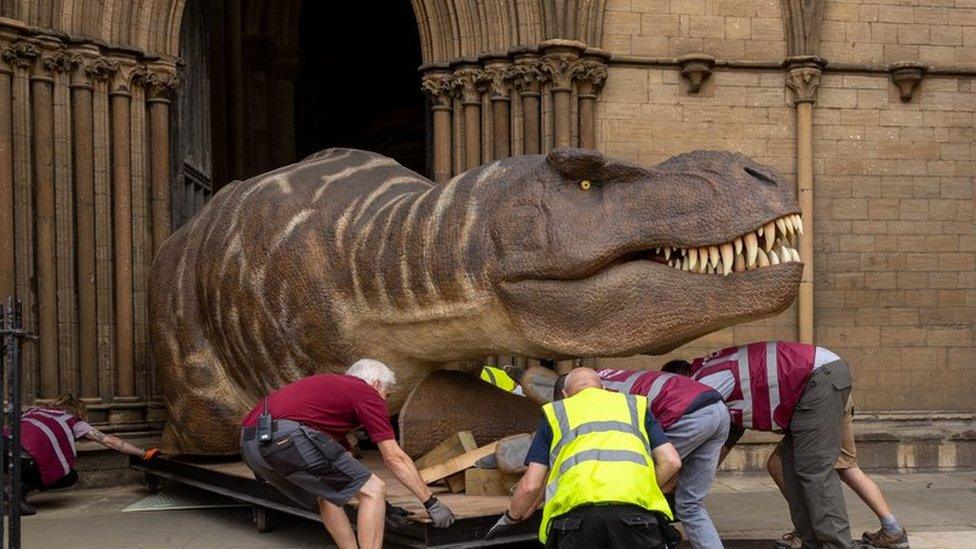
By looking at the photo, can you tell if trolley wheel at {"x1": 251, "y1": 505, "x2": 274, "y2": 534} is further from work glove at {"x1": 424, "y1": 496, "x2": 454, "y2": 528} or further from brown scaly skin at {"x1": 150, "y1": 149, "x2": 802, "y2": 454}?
work glove at {"x1": 424, "y1": 496, "x2": 454, "y2": 528}

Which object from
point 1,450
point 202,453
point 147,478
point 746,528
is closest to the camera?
point 1,450

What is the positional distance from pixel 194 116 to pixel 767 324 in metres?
5.99

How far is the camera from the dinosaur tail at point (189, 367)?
275 inches

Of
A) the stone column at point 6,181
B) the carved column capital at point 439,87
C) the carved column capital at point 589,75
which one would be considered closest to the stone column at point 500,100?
the carved column capital at point 439,87

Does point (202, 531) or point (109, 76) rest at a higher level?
point (109, 76)

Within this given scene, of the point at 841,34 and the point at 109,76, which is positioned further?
the point at 841,34

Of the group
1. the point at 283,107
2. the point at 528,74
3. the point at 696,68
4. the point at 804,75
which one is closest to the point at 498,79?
the point at 528,74

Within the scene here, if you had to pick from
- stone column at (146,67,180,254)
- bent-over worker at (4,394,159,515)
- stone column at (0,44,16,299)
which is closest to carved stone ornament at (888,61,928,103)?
stone column at (146,67,180,254)

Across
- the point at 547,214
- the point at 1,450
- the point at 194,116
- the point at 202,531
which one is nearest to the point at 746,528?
the point at 547,214

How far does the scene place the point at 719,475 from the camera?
9.48m

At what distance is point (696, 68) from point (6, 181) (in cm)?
590

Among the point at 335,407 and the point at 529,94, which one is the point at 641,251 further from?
the point at 529,94

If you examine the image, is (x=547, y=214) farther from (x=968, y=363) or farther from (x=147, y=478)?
(x=968, y=363)

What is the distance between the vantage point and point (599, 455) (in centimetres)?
397
